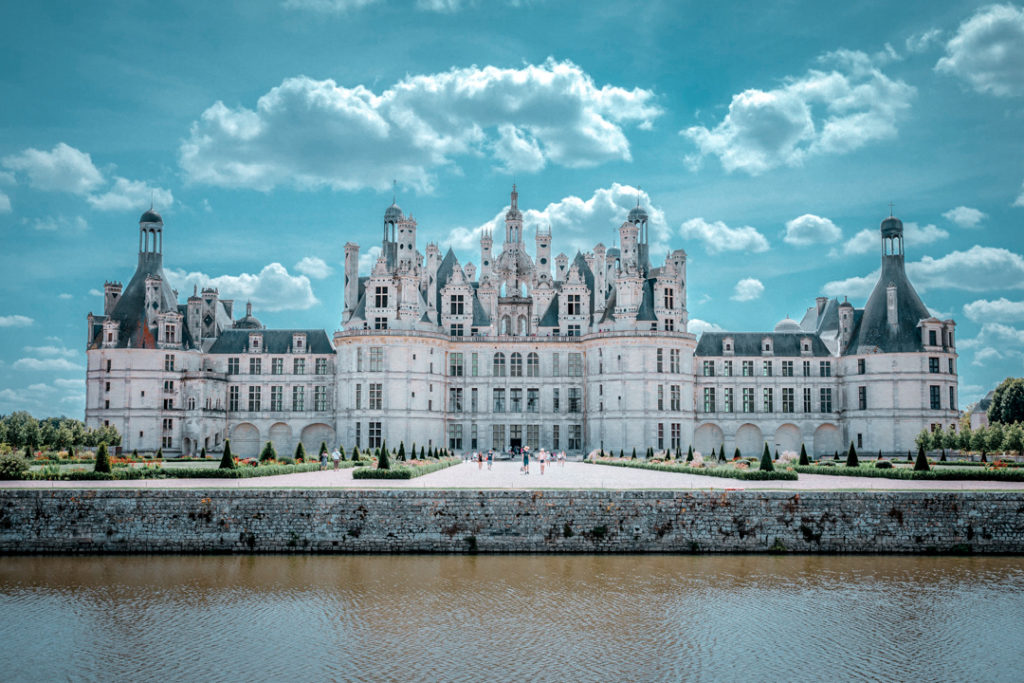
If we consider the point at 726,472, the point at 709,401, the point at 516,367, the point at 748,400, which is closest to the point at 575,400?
the point at 516,367

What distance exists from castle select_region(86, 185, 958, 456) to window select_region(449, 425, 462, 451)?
0.17 meters

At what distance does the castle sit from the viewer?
→ 67125mm

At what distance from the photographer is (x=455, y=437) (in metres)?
71.9

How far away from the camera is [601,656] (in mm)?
19375

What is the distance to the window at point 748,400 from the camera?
71.8 metres

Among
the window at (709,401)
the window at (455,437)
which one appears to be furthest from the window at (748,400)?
the window at (455,437)

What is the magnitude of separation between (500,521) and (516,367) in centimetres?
4222

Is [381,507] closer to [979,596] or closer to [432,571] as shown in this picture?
[432,571]

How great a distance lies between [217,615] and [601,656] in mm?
9836

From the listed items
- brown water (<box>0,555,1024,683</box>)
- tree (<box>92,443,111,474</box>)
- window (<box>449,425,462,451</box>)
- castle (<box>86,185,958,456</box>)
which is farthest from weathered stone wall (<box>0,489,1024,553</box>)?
window (<box>449,425,462,451</box>)

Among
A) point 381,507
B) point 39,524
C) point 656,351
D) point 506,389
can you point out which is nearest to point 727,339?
point 656,351

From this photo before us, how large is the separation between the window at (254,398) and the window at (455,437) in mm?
15872

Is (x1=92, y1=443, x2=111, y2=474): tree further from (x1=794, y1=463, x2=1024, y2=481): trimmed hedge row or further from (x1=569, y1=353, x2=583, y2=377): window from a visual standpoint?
(x1=569, y1=353, x2=583, y2=377): window

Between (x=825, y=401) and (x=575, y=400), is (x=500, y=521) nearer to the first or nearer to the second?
(x=575, y=400)
